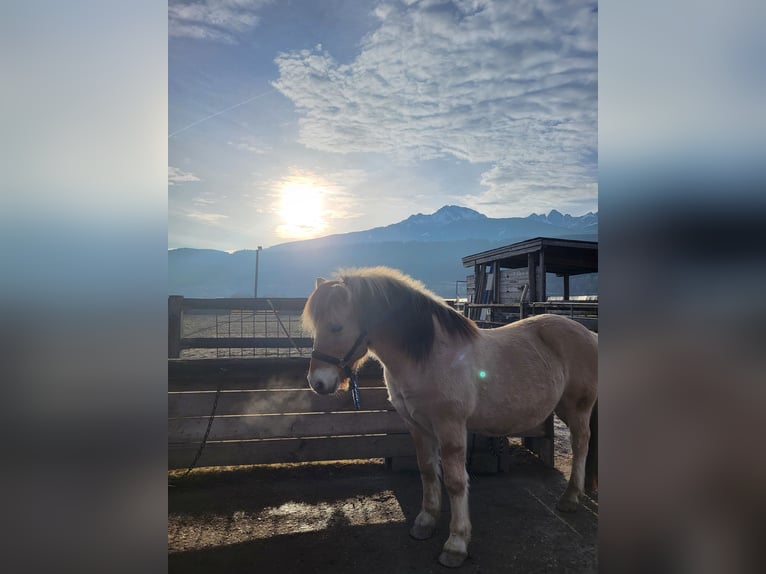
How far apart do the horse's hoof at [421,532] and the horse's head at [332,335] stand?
1.28 meters

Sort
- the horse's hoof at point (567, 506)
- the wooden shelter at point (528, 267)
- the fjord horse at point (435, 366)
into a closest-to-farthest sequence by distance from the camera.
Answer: the fjord horse at point (435, 366), the horse's hoof at point (567, 506), the wooden shelter at point (528, 267)

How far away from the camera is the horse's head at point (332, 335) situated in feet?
7.84

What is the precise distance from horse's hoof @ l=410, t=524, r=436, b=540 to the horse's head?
1.28 meters

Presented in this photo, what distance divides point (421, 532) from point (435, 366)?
1.26 m

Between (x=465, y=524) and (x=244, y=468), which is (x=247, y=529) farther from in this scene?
(x=465, y=524)

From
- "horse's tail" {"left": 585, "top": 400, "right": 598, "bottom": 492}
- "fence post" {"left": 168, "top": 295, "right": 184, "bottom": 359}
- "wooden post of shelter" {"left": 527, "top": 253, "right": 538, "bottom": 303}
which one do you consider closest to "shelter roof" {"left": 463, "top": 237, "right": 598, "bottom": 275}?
"wooden post of shelter" {"left": 527, "top": 253, "right": 538, "bottom": 303}
